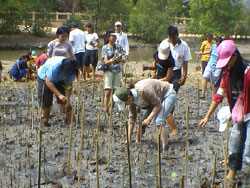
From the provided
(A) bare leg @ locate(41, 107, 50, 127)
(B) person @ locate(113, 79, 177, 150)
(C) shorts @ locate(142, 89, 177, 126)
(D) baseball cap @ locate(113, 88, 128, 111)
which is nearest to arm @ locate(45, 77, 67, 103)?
(A) bare leg @ locate(41, 107, 50, 127)

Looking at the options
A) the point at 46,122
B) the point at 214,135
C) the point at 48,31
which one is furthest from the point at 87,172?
the point at 48,31

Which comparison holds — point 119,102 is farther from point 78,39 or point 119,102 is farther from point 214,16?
point 214,16

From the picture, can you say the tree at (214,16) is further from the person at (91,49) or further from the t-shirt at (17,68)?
the t-shirt at (17,68)

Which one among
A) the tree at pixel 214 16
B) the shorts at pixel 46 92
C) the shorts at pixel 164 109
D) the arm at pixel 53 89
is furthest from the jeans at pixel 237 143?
the tree at pixel 214 16

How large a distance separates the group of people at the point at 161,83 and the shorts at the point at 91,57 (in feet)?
4.77

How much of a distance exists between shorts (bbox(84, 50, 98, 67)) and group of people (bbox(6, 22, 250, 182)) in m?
1.45

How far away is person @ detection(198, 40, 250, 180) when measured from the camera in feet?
12.6

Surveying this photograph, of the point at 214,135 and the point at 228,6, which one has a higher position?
the point at 228,6

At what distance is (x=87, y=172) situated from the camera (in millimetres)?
4719

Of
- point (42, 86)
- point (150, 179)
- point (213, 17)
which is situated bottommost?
point (150, 179)

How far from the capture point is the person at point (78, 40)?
10.2 m

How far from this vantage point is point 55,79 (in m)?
5.99

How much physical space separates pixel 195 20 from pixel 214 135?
1273 inches

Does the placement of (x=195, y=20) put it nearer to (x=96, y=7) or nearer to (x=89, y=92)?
(x=96, y=7)
